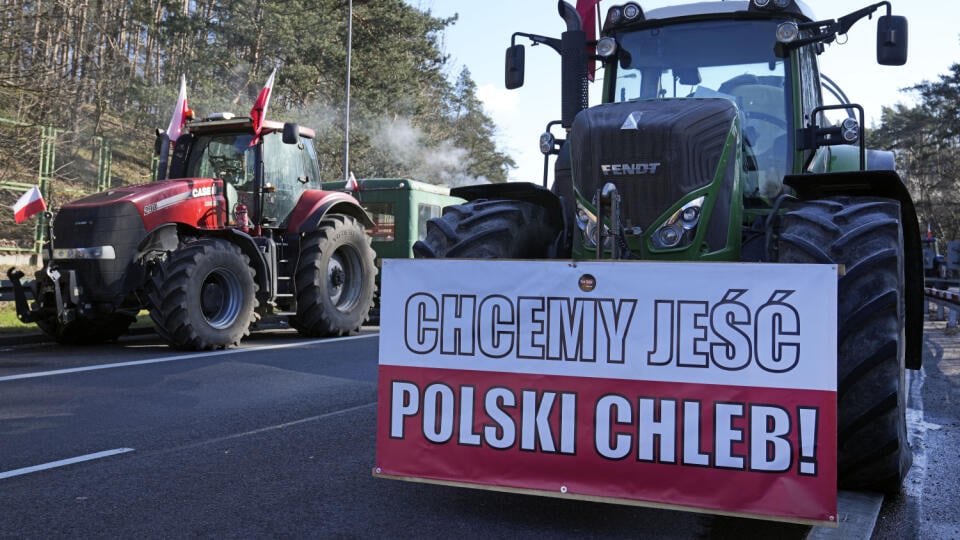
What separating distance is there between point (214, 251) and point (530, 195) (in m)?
6.25

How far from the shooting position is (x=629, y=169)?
16.2 ft

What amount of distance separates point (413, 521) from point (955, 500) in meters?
2.68

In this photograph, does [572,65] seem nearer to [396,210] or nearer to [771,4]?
[771,4]

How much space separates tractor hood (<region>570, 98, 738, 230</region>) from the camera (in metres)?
4.86

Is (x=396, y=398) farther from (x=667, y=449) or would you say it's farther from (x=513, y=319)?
(x=667, y=449)

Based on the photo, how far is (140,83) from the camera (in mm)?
34094

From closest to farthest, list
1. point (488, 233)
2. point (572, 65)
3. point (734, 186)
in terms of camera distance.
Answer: point (734, 186)
point (488, 233)
point (572, 65)

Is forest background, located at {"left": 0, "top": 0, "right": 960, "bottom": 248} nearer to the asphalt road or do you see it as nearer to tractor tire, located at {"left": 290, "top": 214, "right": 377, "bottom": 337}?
tractor tire, located at {"left": 290, "top": 214, "right": 377, "bottom": 337}

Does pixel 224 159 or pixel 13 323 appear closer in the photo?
pixel 224 159

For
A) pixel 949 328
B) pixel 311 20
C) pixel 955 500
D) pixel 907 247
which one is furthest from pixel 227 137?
pixel 311 20

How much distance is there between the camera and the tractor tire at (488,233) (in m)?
5.43

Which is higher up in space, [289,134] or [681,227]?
[289,134]

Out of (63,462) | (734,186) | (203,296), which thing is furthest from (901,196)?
(203,296)

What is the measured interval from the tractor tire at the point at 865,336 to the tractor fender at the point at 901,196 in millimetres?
391
